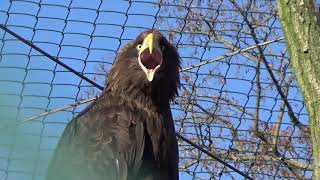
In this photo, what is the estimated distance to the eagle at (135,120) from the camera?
84.9 inches

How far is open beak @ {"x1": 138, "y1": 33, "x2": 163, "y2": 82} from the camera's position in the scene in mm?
2381

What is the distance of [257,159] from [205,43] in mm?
723

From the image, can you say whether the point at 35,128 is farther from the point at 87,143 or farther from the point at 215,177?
the point at 215,177

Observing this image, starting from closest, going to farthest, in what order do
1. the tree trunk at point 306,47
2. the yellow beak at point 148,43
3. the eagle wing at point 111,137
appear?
the tree trunk at point 306,47, the eagle wing at point 111,137, the yellow beak at point 148,43

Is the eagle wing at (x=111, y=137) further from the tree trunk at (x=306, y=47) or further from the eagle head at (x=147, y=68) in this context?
the tree trunk at (x=306, y=47)

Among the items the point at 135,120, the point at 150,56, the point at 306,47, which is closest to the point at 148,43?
the point at 150,56

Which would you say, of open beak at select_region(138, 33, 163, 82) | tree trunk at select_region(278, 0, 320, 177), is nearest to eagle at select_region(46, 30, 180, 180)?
open beak at select_region(138, 33, 163, 82)

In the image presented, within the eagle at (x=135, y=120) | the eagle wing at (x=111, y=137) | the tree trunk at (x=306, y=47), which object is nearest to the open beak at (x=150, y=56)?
the eagle at (x=135, y=120)

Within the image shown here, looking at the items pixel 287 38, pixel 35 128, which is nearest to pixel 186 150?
pixel 287 38

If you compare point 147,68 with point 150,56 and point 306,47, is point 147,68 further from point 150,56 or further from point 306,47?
point 306,47

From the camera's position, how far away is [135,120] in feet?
7.50

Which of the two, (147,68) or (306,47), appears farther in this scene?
(147,68)

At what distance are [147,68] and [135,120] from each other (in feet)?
0.80

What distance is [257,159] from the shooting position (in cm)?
381
